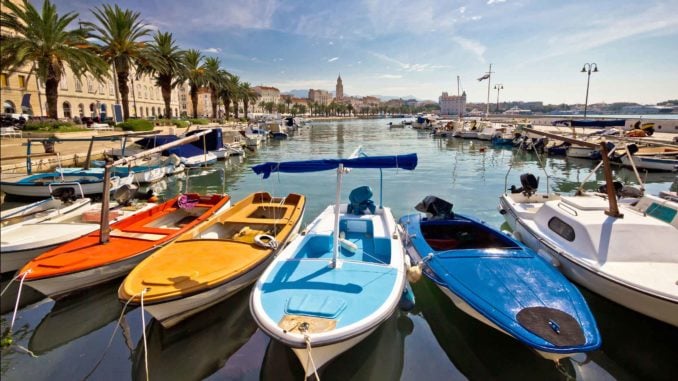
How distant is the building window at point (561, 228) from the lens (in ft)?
25.0

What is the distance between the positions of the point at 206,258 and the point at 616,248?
27.0ft

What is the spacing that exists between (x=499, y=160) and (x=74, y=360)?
3209 cm

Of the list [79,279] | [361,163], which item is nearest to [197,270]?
[79,279]

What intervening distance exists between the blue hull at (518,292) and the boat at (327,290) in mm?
920

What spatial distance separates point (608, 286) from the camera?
6168 mm

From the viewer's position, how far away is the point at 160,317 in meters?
5.73

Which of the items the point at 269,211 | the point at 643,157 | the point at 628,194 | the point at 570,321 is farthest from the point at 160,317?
the point at 643,157

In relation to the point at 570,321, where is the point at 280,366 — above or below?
below

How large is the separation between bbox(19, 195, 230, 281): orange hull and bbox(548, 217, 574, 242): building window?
9.16 metres

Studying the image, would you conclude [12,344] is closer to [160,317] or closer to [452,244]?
[160,317]

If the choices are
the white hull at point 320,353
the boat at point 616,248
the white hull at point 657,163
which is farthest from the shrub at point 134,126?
the white hull at point 657,163

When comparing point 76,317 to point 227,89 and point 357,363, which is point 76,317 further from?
point 227,89

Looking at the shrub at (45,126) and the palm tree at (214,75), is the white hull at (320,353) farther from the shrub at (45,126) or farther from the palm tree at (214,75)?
the palm tree at (214,75)

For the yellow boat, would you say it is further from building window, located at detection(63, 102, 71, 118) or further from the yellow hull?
building window, located at detection(63, 102, 71, 118)
